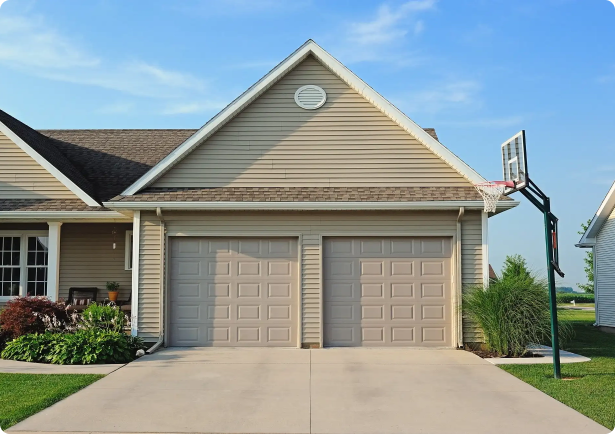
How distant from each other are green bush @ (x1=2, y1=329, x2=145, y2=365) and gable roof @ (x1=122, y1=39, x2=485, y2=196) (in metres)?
3.17

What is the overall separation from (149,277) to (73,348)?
2.34 m

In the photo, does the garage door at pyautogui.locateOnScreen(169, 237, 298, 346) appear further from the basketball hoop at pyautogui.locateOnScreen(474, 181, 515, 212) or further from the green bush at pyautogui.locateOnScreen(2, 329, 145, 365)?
the basketball hoop at pyautogui.locateOnScreen(474, 181, 515, 212)

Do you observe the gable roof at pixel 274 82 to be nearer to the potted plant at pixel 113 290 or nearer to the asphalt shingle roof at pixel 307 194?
the asphalt shingle roof at pixel 307 194

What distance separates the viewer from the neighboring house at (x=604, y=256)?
20219 millimetres

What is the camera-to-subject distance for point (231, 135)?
13.8 metres

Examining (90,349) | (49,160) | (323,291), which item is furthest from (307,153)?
(49,160)

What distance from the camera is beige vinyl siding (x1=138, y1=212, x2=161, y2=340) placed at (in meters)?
13.4

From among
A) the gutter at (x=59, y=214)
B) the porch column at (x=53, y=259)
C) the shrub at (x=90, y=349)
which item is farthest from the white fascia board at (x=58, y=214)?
the shrub at (x=90, y=349)

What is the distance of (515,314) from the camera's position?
12062 mm

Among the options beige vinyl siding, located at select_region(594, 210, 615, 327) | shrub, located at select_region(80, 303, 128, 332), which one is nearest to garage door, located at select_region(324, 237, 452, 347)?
shrub, located at select_region(80, 303, 128, 332)

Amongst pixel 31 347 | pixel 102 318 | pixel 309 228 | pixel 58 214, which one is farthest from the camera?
pixel 58 214

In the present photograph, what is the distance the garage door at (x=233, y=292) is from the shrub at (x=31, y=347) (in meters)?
→ 2.49

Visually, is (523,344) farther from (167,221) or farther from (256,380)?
(167,221)

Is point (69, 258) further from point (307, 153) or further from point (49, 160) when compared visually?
point (307, 153)
